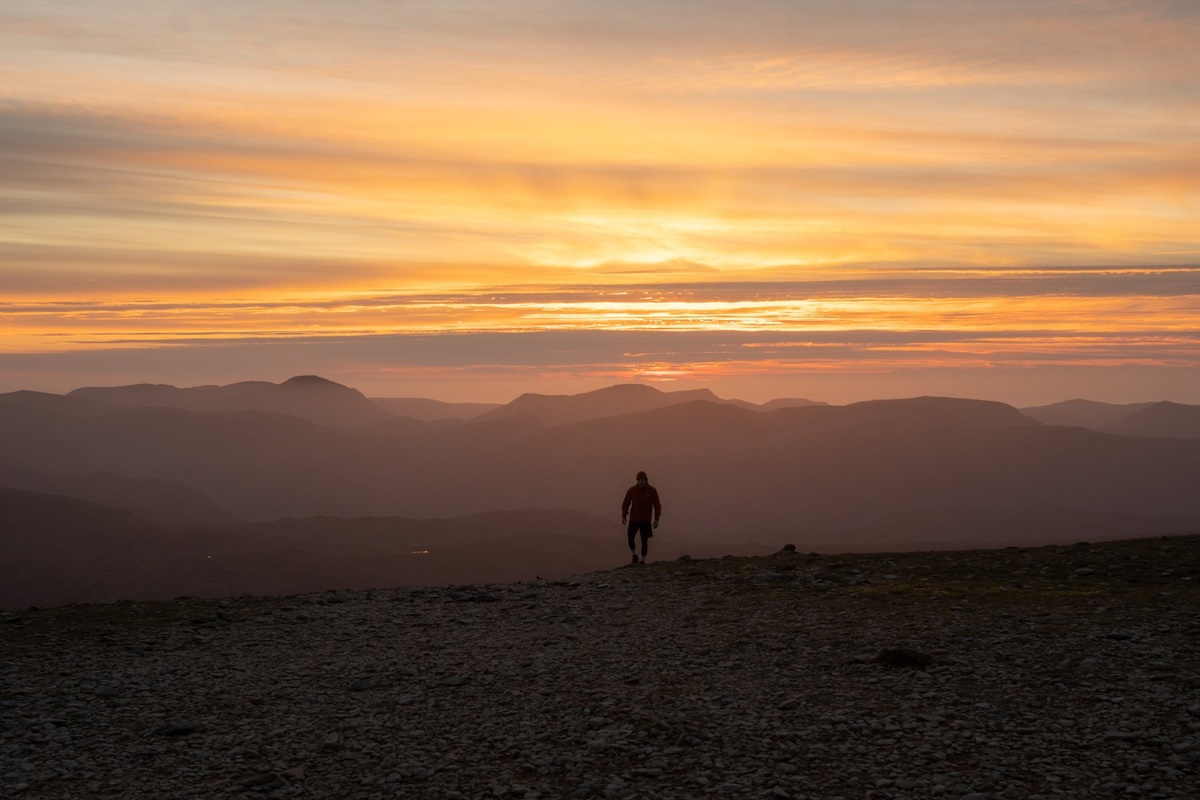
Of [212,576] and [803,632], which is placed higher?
[803,632]

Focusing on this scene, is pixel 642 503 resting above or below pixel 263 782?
above

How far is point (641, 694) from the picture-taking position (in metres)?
14.2

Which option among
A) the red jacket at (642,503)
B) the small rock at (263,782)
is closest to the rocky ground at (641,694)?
the small rock at (263,782)

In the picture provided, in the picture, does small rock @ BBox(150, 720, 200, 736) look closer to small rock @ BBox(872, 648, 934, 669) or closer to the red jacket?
small rock @ BBox(872, 648, 934, 669)

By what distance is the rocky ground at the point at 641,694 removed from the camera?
11.1m

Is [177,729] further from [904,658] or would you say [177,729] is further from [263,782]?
[904,658]

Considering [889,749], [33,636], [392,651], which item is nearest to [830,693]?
[889,749]

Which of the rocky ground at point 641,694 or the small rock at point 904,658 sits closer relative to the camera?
the rocky ground at point 641,694

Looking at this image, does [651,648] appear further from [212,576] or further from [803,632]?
[212,576]

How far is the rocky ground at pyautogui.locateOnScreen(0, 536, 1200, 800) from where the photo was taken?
36.4ft

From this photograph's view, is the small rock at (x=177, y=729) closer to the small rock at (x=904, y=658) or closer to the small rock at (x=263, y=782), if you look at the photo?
the small rock at (x=263, y=782)

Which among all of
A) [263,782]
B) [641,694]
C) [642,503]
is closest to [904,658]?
[641,694]

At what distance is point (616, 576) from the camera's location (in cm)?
2564

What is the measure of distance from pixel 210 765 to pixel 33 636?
9.38 m
